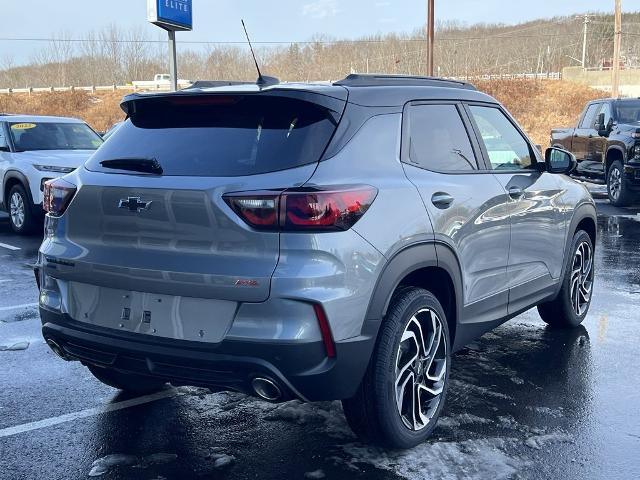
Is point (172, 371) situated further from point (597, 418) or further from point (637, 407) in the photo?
point (637, 407)

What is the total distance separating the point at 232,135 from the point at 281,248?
668 mm

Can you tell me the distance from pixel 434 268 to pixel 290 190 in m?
1.04

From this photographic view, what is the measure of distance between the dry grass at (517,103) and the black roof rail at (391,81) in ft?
110

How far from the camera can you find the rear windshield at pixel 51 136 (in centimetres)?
1145

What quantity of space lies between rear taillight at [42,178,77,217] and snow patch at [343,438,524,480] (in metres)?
1.83

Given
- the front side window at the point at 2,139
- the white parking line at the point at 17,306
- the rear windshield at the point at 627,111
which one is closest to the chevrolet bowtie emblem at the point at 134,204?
the white parking line at the point at 17,306

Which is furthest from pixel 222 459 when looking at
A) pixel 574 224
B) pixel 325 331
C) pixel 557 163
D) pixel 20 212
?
pixel 20 212

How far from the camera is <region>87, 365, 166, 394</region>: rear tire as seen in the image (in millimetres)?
4234

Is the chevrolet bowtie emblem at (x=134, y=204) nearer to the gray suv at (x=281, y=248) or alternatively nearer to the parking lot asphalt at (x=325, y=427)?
the gray suv at (x=281, y=248)

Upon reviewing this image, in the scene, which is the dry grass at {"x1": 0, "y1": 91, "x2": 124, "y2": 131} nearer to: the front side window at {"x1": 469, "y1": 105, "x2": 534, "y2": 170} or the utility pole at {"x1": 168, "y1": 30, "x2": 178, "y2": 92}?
the utility pole at {"x1": 168, "y1": 30, "x2": 178, "y2": 92}

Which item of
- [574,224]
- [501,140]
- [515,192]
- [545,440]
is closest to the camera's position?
[545,440]

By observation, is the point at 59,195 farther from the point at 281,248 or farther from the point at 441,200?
the point at 441,200

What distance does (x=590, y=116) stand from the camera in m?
15.5

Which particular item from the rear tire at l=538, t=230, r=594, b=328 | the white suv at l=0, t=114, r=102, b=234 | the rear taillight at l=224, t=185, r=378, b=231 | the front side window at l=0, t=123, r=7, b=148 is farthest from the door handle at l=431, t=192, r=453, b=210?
the front side window at l=0, t=123, r=7, b=148
